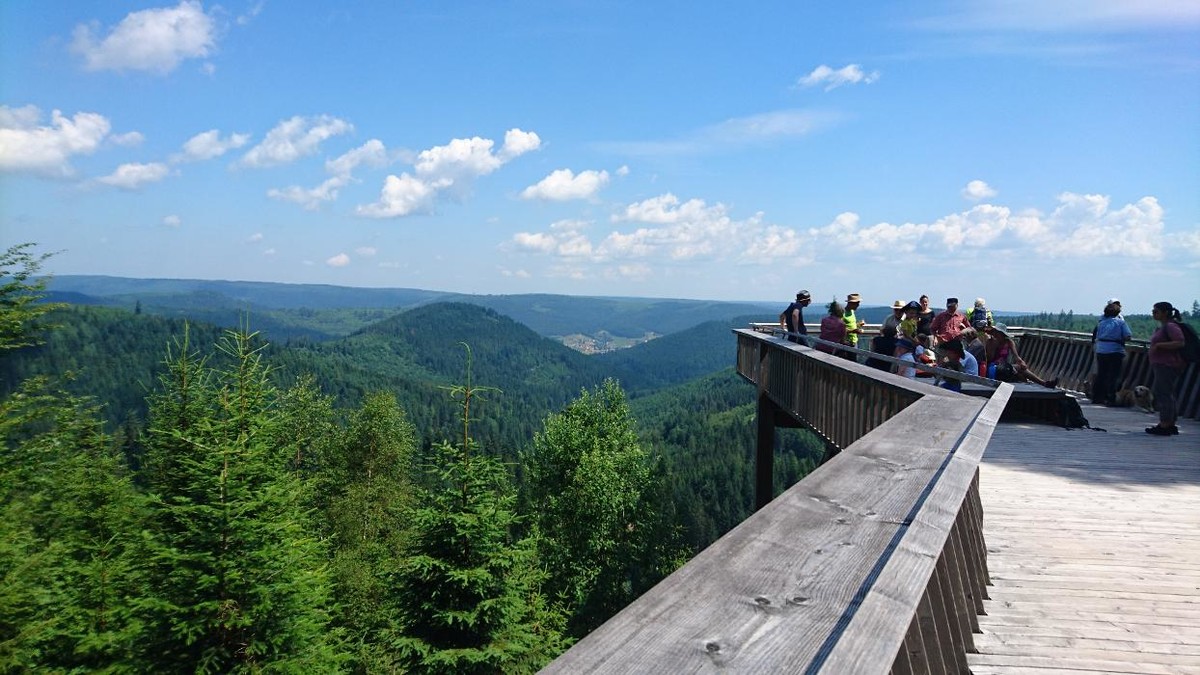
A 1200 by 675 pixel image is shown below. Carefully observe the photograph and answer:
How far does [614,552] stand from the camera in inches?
1347

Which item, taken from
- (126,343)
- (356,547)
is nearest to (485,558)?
(356,547)

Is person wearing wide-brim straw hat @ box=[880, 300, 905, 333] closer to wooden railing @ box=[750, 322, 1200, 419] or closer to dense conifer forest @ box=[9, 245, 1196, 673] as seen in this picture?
wooden railing @ box=[750, 322, 1200, 419]

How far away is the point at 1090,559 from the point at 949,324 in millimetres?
7428

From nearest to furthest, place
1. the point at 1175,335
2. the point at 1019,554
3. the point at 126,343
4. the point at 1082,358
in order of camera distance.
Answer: the point at 1019,554 < the point at 1175,335 < the point at 1082,358 < the point at 126,343

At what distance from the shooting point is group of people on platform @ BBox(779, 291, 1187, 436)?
943 cm

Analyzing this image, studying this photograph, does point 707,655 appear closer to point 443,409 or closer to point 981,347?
point 981,347

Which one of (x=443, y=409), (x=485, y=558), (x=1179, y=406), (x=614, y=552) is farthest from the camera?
(x=443, y=409)

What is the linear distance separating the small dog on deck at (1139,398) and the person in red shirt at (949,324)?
8.94 ft

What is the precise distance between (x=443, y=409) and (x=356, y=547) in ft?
433

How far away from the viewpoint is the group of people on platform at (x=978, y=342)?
943 centimetres

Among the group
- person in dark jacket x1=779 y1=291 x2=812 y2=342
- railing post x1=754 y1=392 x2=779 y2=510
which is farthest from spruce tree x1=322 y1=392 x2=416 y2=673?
person in dark jacket x1=779 y1=291 x2=812 y2=342

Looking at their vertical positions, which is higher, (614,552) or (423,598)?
(423,598)

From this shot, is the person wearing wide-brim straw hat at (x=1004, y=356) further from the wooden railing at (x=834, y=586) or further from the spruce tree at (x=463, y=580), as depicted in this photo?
the wooden railing at (x=834, y=586)

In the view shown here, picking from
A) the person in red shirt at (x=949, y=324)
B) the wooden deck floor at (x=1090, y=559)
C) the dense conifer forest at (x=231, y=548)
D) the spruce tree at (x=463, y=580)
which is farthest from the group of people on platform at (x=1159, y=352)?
the spruce tree at (x=463, y=580)
